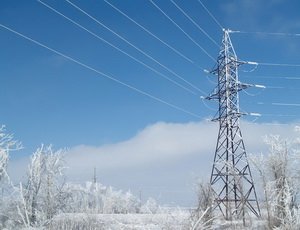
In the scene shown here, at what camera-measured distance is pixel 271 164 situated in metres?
30.3

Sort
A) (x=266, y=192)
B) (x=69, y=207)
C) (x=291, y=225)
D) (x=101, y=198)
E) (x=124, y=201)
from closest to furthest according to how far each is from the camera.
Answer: (x=291, y=225) < (x=266, y=192) < (x=69, y=207) < (x=101, y=198) < (x=124, y=201)

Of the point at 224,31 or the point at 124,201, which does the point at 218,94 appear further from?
the point at 124,201

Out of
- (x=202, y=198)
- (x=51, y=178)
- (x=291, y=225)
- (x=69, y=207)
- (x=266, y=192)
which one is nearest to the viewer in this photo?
(x=291, y=225)

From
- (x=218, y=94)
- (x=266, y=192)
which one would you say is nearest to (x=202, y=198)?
(x=266, y=192)

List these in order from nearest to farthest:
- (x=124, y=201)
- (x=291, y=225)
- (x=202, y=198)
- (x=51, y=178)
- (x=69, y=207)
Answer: (x=291, y=225)
(x=202, y=198)
(x=51, y=178)
(x=69, y=207)
(x=124, y=201)

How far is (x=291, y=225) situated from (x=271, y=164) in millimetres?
10915

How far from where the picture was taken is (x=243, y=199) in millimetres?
30031

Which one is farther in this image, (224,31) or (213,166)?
(224,31)

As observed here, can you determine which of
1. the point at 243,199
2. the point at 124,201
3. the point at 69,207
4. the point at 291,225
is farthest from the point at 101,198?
the point at 291,225

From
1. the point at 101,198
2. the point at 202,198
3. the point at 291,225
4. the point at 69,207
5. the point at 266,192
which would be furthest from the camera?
the point at 101,198

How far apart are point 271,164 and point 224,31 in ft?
34.9

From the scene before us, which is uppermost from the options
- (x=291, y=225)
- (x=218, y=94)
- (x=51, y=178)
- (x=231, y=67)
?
(x=231, y=67)

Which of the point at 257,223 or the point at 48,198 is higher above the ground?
the point at 48,198

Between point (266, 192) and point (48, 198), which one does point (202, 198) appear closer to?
point (266, 192)
